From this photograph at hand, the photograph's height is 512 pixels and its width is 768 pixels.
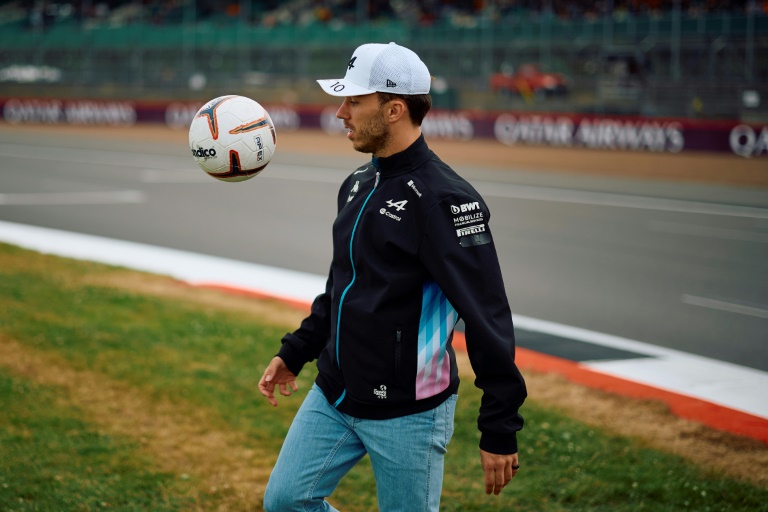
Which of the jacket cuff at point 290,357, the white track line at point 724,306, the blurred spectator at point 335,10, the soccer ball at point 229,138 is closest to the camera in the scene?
the jacket cuff at point 290,357

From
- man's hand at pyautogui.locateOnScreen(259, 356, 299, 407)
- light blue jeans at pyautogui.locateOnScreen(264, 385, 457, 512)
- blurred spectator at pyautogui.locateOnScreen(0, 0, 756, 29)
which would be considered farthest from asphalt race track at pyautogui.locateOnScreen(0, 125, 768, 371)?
blurred spectator at pyautogui.locateOnScreen(0, 0, 756, 29)

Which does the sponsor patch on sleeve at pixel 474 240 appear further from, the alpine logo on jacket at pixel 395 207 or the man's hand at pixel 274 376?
the man's hand at pixel 274 376

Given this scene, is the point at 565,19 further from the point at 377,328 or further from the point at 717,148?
the point at 377,328

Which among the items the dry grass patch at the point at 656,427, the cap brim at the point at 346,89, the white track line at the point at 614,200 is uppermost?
the cap brim at the point at 346,89

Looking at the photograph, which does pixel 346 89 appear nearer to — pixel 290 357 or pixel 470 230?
pixel 470 230

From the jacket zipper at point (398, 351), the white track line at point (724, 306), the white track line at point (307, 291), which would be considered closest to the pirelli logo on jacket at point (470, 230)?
the jacket zipper at point (398, 351)

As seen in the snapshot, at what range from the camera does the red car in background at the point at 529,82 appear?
89.6 ft

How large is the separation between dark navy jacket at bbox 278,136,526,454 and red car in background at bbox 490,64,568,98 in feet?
80.7

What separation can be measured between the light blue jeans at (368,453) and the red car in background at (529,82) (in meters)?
24.7

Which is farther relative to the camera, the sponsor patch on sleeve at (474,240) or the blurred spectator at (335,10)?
the blurred spectator at (335,10)

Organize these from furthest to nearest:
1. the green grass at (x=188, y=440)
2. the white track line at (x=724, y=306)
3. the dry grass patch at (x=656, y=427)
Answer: the white track line at (x=724, y=306) → the dry grass patch at (x=656, y=427) → the green grass at (x=188, y=440)

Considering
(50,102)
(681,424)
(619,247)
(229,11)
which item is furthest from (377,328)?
(229,11)

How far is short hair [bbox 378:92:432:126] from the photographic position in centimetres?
321

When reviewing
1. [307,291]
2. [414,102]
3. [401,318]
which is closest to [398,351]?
[401,318]
